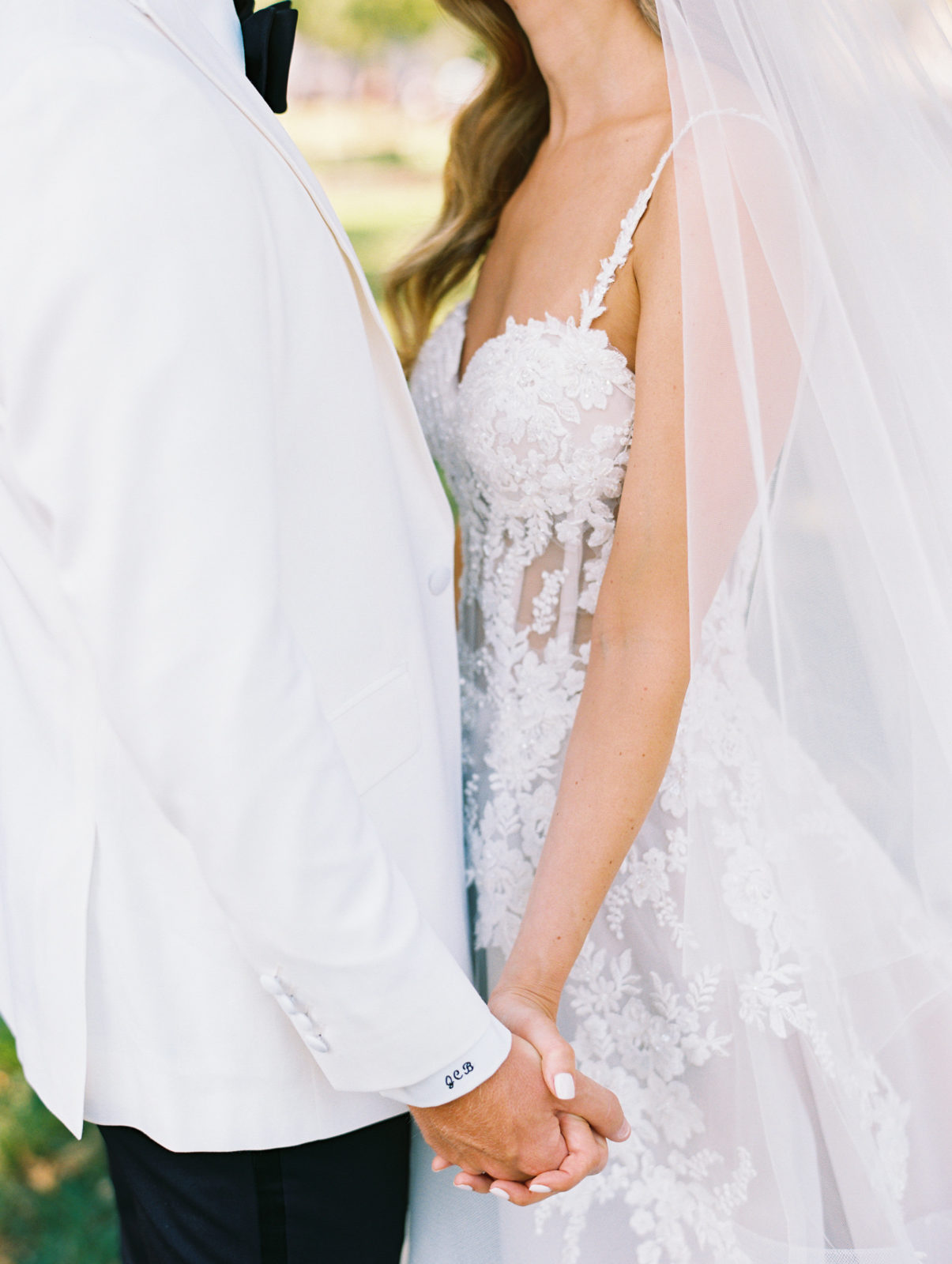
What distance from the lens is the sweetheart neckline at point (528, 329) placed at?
1.50m

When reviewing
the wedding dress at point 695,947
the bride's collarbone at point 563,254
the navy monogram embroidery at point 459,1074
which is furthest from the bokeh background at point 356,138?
the navy monogram embroidery at point 459,1074

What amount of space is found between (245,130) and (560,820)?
0.88 m

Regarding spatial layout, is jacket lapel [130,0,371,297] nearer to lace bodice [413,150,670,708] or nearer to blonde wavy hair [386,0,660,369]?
lace bodice [413,150,670,708]

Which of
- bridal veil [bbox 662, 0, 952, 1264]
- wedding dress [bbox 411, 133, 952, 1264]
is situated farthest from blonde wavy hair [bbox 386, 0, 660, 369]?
bridal veil [bbox 662, 0, 952, 1264]

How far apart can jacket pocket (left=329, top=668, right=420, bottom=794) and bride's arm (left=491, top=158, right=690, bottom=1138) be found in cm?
26

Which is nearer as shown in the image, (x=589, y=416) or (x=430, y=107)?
(x=589, y=416)

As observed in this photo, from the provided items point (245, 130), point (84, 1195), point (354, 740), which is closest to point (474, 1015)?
point (354, 740)

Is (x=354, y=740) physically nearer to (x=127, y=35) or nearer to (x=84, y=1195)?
(x=127, y=35)

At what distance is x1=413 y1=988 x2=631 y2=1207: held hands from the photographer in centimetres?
113

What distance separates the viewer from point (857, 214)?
1302 mm

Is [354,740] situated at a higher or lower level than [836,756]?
higher

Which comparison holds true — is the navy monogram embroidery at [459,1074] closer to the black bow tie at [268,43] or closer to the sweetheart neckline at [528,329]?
the sweetheart neckline at [528,329]

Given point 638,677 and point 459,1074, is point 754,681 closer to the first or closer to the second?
point 638,677

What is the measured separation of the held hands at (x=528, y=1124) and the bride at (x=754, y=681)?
0.01 meters
